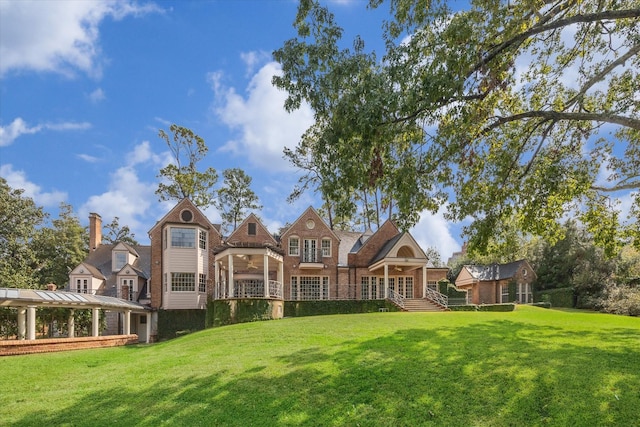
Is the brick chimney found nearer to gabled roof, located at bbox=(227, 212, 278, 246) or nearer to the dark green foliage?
the dark green foliage

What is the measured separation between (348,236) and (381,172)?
80.1 ft

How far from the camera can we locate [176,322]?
26844 mm

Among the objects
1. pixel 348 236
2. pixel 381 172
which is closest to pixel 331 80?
pixel 381 172

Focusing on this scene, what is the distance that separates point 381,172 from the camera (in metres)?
9.57

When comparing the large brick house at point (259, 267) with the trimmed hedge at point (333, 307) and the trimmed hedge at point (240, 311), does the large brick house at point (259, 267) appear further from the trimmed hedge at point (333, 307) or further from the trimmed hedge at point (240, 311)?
the trimmed hedge at point (240, 311)

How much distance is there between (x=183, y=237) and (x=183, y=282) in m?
3.01

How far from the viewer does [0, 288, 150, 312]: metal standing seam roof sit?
16.9 meters

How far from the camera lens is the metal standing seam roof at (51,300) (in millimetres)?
16922

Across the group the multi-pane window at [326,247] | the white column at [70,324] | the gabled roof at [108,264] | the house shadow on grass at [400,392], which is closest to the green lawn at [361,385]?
the house shadow on grass at [400,392]

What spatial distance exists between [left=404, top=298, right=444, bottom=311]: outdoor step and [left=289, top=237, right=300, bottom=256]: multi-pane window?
8.35m

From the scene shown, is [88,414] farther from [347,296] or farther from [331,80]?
[347,296]

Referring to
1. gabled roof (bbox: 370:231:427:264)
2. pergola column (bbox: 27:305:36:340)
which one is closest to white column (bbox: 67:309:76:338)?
pergola column (bbox: 27:305:36:340)

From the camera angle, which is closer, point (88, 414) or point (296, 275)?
point (88, 414)

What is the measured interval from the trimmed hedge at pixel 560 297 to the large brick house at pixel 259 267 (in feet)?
36.2
